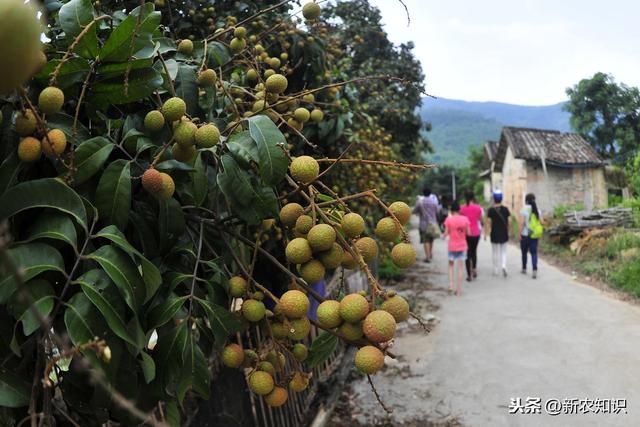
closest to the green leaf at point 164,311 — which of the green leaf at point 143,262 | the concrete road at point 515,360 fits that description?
the green leaf at point 143,262

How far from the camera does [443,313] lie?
5.48m

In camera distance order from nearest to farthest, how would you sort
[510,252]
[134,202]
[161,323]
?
1. [161,323]
2. [134,202]
3. [510,252]

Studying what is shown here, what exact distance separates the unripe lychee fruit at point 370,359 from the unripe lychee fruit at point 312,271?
0.17m

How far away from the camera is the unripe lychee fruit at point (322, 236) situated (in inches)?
38.9

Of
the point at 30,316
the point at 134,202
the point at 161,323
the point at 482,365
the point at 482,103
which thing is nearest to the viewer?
the point at 30,316

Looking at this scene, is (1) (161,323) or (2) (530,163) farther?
(2) (530,163)

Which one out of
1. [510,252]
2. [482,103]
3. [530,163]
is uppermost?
[482,103]

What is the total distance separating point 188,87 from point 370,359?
79cm

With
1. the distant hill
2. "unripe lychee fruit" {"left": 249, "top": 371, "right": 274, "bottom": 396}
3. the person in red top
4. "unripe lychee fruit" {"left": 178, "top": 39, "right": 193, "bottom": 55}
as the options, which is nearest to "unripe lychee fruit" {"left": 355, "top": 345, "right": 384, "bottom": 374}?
"unripe lychee fruit" {"left": 249, "top": 371, "right": 274, "bottom": 396}

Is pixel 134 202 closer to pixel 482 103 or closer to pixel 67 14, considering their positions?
pixel 67 14

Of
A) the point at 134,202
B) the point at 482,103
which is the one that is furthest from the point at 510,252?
the point at 482,103

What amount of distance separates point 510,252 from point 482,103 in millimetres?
186638

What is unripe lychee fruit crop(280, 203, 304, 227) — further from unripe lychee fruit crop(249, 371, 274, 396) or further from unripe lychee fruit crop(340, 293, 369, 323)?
unripe lychee fruit crop(249, 371, 274, 396)

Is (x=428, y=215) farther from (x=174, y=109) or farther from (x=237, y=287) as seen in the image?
(x=174, y=109)
